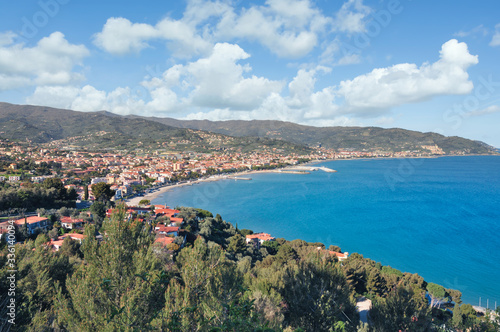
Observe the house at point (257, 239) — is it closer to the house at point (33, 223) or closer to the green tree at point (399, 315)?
the house at point (33, 223)

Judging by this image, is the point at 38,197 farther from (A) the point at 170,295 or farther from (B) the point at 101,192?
(A) the point at 170,295

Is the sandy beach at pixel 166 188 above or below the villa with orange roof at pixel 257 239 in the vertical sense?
below

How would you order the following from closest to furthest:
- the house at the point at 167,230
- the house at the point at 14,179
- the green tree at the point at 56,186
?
the house at the point at 167,230, the green tree at the point at 56,186, the house at the point at 14,179

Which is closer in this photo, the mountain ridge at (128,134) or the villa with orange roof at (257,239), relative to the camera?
the villa with orange roof at (257,239)

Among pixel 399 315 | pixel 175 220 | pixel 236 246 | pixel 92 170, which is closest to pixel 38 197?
pixel 175 220

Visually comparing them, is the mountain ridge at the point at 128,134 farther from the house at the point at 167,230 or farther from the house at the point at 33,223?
the house at the point at 167,230

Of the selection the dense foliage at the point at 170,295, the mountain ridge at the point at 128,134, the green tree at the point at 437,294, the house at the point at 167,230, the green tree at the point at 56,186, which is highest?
the mountain ridge at the point at 128,134

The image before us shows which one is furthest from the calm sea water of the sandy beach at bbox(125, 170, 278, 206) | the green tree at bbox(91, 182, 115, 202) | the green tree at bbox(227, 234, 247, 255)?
the green tree at bbox(91, 182, 115, 202)

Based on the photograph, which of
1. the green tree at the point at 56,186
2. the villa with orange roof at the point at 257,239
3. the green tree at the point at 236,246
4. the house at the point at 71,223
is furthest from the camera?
the green tree at the point at 56,186

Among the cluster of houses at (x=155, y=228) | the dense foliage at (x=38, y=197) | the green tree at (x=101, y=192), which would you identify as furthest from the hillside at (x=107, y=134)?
the cluster of houses at (x=155, y=228)
